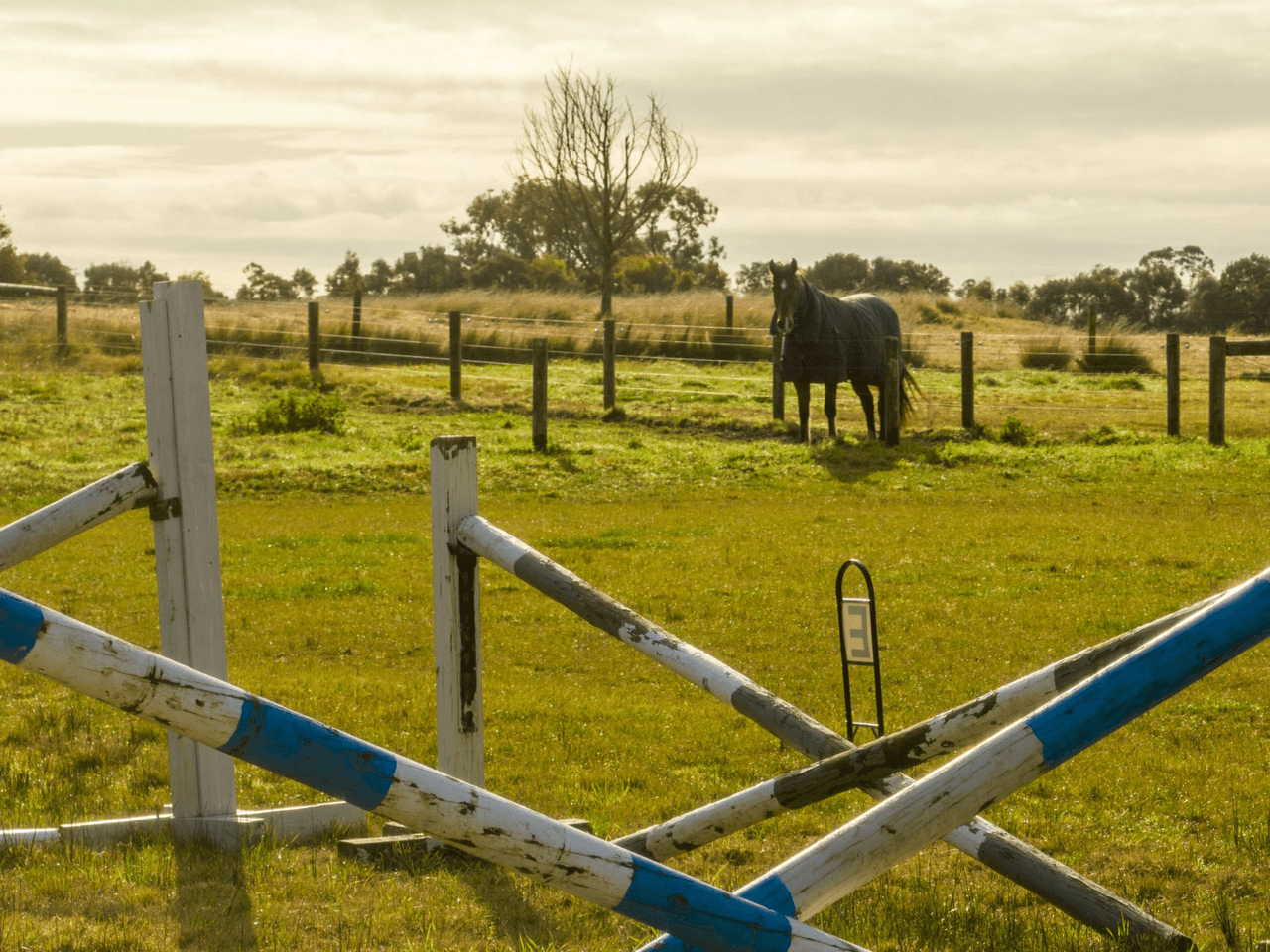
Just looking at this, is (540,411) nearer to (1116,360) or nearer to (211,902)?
(211,902)

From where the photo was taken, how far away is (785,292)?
17.5 m

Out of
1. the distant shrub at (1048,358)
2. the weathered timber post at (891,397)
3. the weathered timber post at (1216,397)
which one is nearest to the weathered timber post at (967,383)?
the weathered timber post at (891,397)

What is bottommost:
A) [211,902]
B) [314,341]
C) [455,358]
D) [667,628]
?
[667,628]

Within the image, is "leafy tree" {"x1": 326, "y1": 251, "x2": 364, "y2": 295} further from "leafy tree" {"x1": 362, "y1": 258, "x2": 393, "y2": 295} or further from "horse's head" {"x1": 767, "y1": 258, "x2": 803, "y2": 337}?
"horse's head" {"x1": 767, "y1": 258, "x2": 803, "y2": 337}

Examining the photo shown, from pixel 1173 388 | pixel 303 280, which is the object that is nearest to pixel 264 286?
pixel 303 280

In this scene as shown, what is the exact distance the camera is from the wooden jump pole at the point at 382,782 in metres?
2.18

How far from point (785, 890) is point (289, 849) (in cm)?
252

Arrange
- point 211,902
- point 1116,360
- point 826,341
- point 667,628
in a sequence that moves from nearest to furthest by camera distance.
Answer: point 211,902
point 667,628
point 826,341
point 1116,360

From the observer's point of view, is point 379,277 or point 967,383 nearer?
point 967,383

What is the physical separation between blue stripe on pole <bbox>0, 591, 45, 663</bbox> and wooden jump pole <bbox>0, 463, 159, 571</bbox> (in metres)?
1.36

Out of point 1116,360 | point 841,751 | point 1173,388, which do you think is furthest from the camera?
A: point 1116,360

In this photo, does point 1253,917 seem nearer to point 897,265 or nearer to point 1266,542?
point 1266,542

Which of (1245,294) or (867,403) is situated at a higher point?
(1245,294)

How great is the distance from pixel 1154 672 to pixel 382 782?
1.46 metres
